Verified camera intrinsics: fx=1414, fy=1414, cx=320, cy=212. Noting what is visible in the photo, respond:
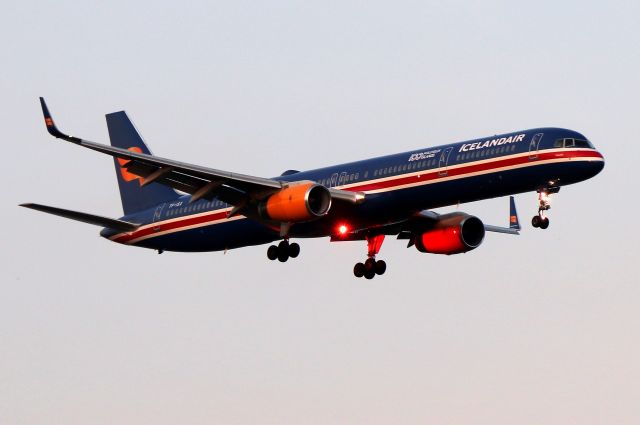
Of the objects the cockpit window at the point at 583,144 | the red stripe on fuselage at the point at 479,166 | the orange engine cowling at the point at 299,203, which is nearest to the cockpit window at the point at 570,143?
the cockpit window at the point at 583,144

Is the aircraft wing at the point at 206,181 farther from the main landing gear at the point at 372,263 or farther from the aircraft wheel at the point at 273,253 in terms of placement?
the main landing gear at the point at 372,263

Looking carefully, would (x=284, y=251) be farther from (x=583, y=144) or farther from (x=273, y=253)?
(x=583, y=144)

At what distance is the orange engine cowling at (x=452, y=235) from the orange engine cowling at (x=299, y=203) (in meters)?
8.95

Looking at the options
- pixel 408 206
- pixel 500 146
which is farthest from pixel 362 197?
pixel 500 146

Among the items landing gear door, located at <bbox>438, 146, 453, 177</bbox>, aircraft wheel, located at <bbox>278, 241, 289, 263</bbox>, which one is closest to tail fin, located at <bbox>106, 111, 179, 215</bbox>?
aircraft wheel, located at <bbox>278, 241, 289, 263</bbox>

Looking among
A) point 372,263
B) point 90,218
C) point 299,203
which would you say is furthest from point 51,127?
point 372,263

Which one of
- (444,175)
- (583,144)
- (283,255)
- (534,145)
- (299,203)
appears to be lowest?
(283,255)

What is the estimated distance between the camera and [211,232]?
68.2 meters

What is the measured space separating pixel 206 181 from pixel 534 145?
1427 centimetres

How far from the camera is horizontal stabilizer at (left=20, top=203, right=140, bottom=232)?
208 feet

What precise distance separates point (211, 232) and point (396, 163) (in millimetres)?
10976

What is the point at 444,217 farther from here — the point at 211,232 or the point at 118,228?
the point at 118,228

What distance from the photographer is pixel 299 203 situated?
60406 mm

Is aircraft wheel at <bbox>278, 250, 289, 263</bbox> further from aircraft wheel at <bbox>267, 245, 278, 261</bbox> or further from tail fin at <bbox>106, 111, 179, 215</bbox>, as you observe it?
tail fin at <bbox>106, 111, 179, 215</bbox>
